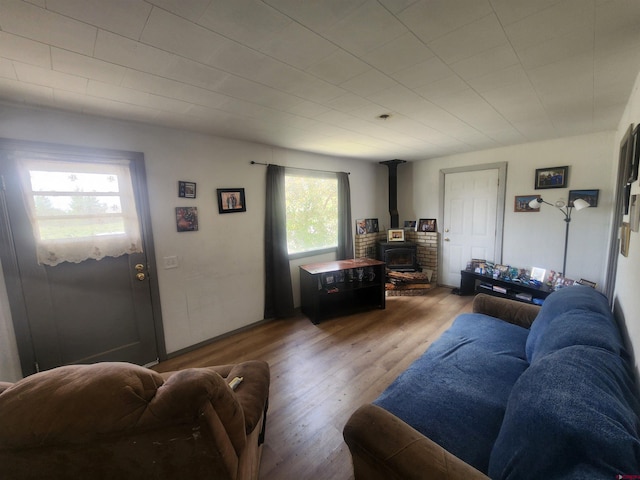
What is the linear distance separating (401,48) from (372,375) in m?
2.40

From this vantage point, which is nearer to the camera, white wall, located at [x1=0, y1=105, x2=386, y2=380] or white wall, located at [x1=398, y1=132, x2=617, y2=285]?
white wall, located at [x1=0, y1=105, x2=386, y2=380]

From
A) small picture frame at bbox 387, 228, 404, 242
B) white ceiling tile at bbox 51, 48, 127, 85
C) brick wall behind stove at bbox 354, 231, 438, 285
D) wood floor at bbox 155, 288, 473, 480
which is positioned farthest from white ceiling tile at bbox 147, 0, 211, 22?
small picture frame at bbox 387, 228, 404, 242

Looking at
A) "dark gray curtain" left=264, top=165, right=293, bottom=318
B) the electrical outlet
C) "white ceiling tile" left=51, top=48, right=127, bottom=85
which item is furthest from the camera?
"dark gray curtain" left=264, top=165, right=293, bottom=318

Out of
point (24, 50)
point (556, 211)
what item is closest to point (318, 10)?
point (24, 50)

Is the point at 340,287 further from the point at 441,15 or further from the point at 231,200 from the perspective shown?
the point at 441,15

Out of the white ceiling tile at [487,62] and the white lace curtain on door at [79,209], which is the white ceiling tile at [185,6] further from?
the white lace curtain on door at [79,209]

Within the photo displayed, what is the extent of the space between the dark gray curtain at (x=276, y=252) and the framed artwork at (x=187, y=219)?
34.1 inches

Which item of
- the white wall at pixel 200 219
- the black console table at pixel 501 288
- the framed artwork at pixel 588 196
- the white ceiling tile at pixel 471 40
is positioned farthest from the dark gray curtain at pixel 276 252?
the framed artwork at pixel 588 196

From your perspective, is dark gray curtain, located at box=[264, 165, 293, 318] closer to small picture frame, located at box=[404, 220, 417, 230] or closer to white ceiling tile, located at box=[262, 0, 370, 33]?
white ceiling tile, located at box=[262, 0, 370, 33]

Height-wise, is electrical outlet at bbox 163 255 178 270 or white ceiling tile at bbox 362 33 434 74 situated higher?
white ceiling tile at bbox 362 33 434 74

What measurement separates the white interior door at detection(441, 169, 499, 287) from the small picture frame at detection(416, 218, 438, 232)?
17 cm

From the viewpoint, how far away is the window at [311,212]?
3705 millimetres

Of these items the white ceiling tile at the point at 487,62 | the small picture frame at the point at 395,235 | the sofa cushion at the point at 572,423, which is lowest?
the sofa cushion at the point at 572,423

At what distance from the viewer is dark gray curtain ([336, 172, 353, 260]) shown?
166 inches
